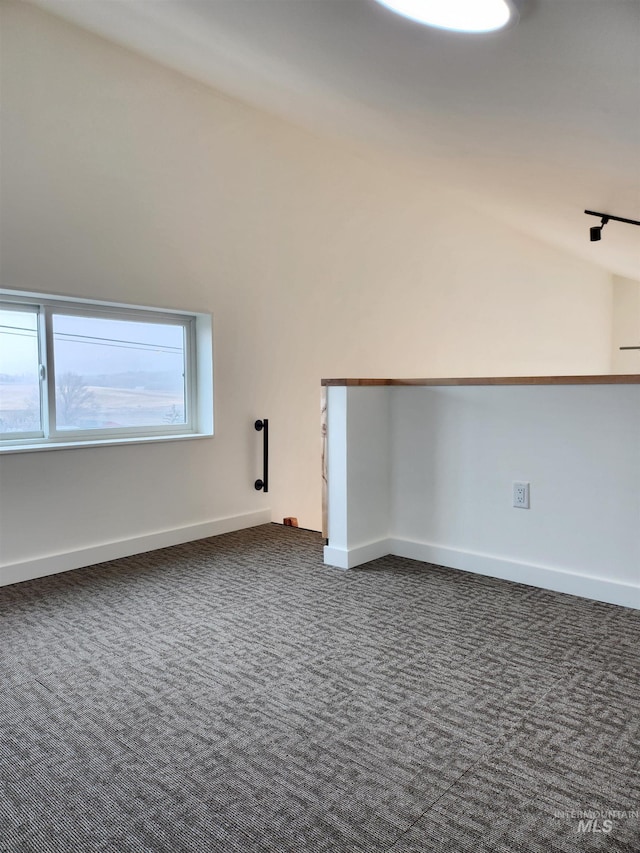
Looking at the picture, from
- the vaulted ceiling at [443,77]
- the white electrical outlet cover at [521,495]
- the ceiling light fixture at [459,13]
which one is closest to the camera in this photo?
the ceiling light fixture at [459,13]

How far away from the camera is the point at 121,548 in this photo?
3.52m

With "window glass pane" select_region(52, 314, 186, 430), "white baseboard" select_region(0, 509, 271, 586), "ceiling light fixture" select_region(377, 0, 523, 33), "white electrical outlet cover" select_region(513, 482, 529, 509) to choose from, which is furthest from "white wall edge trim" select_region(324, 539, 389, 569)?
"ceiling light fixture" select_region(377, 0, 523, 33)

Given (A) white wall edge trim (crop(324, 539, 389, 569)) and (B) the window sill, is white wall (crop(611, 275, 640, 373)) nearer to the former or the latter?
(A) white wall edge trim (crop(324, 539, 389, 569))

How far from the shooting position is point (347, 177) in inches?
196

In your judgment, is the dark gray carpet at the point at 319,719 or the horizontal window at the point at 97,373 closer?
the dark gray carpet at the point at 319,719

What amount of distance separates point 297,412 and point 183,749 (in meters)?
3.19

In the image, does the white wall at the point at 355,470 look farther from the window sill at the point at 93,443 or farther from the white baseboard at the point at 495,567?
the window sill at the point at 93,443

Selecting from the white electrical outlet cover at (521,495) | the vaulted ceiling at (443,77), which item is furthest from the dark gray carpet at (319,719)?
the vaulted ceiling at (443,77)

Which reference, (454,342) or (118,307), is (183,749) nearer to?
(118,307)

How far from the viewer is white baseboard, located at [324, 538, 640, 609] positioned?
2662 millimetres

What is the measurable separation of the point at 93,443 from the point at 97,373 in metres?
0.44

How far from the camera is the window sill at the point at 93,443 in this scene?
3112 mm

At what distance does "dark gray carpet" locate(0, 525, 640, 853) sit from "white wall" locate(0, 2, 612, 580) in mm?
776

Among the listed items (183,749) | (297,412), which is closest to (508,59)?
(183,749)
